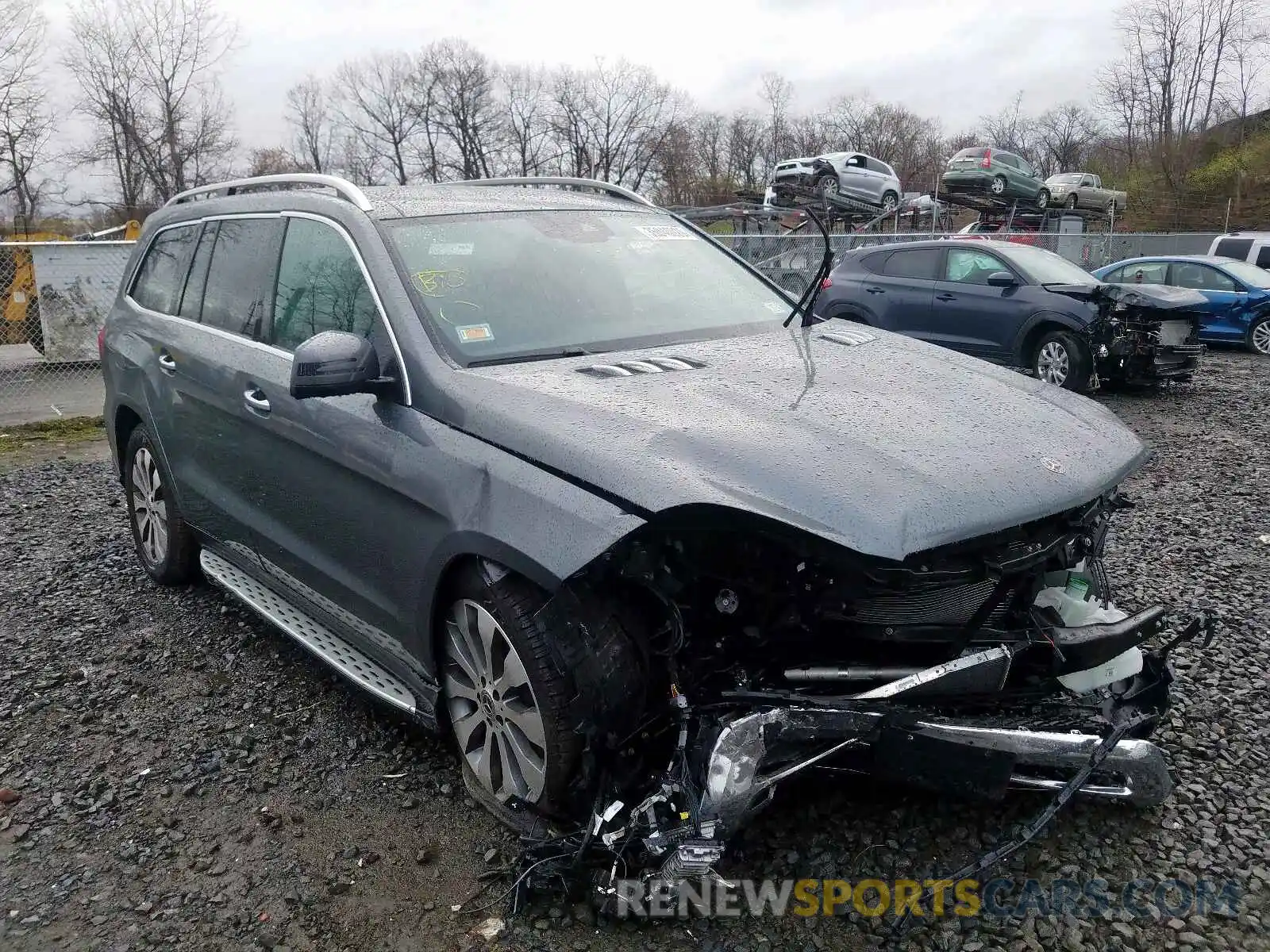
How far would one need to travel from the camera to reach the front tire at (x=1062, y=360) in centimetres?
1019

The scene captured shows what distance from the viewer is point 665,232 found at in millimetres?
4133

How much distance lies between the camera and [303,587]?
3.60 meters

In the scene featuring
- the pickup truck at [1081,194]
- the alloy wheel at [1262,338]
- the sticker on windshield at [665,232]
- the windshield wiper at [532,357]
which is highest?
the pickup truck at [1081,194]

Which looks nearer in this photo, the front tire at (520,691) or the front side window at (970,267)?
the front tire at (520,691)

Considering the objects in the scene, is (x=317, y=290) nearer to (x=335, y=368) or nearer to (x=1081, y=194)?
(x=335, y=368)

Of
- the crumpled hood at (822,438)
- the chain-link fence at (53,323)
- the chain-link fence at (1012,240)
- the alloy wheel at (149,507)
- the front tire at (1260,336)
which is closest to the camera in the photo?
the crumpled hood at (822,438)

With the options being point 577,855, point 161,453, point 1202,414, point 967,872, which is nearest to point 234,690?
point 161,453

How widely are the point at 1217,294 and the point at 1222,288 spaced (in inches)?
6.0

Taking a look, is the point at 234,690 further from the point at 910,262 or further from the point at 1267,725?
the point at 910,262

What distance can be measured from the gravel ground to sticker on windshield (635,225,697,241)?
214cm

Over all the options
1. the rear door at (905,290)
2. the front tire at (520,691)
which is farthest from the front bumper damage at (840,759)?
the rear door at (905,290)

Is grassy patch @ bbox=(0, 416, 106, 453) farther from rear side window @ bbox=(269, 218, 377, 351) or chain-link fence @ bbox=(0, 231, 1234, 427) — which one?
rear side window @ bbox=(269, 218, 377, 351)

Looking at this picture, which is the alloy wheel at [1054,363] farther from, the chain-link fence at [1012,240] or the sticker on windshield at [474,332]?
the sticker on windshield at [474,332]

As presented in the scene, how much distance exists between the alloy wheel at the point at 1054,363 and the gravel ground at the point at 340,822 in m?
6.03
